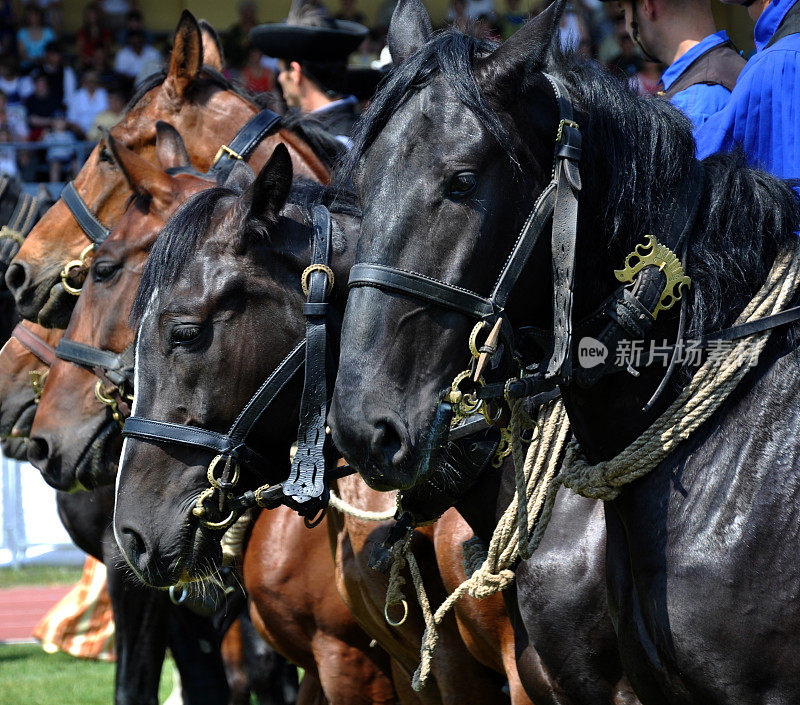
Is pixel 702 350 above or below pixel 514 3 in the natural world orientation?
below

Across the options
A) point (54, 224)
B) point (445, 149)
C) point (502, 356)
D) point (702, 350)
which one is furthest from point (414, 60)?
point (54, 224)

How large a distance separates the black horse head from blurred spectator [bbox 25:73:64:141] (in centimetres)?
1512

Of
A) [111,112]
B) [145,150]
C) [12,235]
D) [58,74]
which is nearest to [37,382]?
[145,150]

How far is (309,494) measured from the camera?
3.18 meters

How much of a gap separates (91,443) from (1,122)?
13775mm

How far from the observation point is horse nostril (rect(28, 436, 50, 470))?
170 inches

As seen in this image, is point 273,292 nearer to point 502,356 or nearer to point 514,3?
point 502,356

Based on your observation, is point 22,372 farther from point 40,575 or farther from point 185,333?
point 40,575

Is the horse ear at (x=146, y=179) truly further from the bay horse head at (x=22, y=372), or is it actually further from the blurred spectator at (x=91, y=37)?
the blurred spectator at (x=91, y=37)

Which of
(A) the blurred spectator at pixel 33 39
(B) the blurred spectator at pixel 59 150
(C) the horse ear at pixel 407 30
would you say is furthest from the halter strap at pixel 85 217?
(A) the blurred spectator at pixel 33 39

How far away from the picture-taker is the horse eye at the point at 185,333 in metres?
3.22

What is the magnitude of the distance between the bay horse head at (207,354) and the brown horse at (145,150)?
132 centimetres

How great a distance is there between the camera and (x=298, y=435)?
3258 mm

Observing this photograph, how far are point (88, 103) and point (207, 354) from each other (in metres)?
14.2
